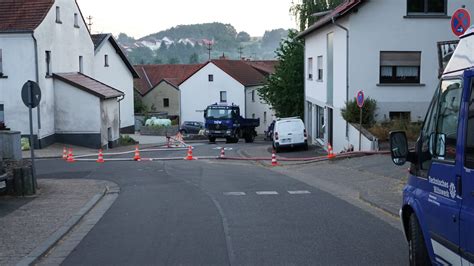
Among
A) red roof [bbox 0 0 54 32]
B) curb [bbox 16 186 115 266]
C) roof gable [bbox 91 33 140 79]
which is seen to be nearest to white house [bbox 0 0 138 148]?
red roof [bbox 0 0 54 32]

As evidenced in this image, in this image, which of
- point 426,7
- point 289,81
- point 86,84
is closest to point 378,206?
point 426,7

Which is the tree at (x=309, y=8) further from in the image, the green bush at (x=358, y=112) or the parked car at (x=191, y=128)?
the green bush at (x=358, y=112)

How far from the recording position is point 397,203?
11.7 meters

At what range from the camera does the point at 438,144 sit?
5523 millimetres

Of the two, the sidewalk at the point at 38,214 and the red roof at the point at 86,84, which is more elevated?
the red roof at the point at 86,84

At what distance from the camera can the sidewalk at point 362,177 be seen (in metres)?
12.7

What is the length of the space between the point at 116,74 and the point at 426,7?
3093 centimetres

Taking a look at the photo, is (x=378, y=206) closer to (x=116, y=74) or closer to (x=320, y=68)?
(x=320, y=68)

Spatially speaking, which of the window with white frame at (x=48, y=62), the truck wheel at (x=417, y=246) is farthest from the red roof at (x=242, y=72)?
the truck wheel at (x=417, y=246)

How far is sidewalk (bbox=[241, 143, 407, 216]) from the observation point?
12707 millimetres

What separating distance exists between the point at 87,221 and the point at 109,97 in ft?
91.7

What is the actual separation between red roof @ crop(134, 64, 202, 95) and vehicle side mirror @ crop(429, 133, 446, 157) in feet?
263

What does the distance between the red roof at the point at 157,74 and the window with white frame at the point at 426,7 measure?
200ft

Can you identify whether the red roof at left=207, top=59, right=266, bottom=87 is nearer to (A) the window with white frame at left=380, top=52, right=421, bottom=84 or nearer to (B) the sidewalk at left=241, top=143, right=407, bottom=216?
(A) the window with white frame at left=380, top=52, right=421, bottom=84
